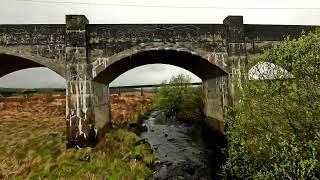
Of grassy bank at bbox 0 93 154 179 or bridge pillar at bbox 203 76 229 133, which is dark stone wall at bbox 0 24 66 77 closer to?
grassy bank at bbox 0 93 154 179

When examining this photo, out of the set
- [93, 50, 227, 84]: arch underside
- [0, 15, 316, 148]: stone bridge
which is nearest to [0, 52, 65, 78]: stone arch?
[0, 15, 316, 148]: stone bridge

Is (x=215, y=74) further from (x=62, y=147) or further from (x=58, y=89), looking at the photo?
(x=58, y=89)

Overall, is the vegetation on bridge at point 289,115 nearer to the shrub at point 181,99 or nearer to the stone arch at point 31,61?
the stone arch at point 31,61

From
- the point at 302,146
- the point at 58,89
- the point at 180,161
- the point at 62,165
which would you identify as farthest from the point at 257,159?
the point at 58,89

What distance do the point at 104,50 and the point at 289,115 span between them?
13520mm

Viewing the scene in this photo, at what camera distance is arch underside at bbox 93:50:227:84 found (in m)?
23.2

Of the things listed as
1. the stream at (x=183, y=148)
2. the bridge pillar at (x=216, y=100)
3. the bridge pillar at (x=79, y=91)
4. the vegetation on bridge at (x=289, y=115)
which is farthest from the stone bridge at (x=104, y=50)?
the vegetation on bridge at (x=289, y=115)

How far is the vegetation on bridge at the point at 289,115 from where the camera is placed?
38.1 feet

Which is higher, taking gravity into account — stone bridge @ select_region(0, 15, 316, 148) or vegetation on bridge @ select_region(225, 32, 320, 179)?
stone bridge @ select_region(0, 15, 316, 148)

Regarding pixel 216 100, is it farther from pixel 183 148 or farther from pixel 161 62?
pixel 161 62

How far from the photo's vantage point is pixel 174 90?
34.0 metres

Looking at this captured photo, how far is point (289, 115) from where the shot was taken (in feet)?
41.1

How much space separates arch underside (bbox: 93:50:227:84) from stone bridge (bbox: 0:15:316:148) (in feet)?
0.30

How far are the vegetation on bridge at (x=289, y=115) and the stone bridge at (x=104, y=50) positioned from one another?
357 inches
